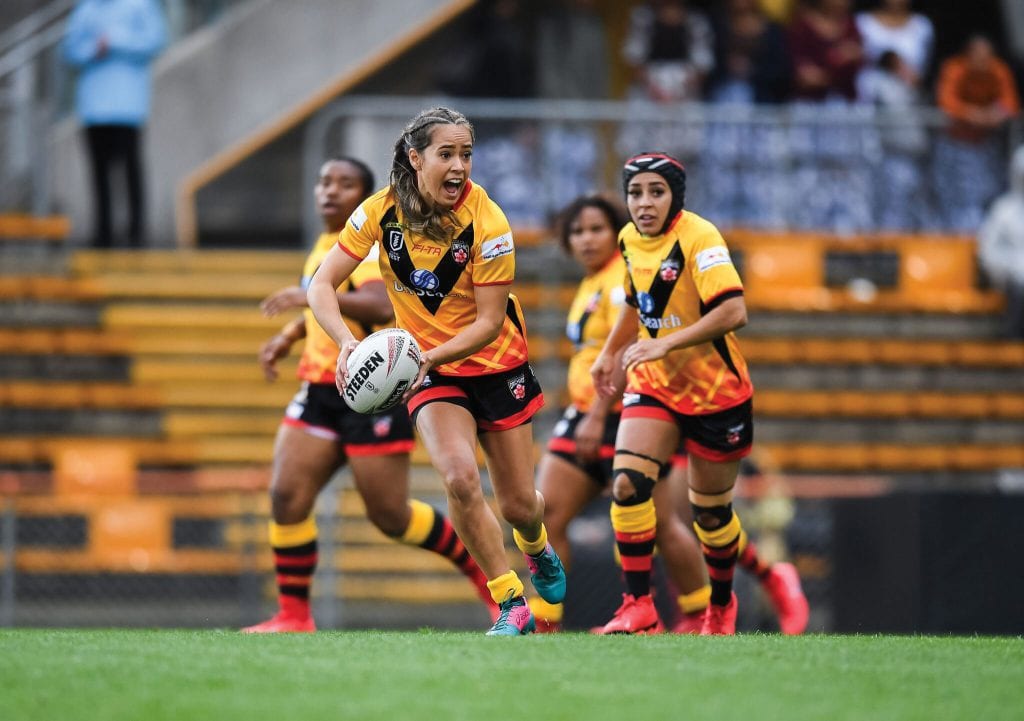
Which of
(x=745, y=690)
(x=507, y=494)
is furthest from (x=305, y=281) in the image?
(x=745, y=690)

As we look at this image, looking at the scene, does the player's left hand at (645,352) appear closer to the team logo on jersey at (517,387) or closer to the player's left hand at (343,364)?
the team logo on jersey at (517,387)

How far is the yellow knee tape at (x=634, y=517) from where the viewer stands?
28.3ft

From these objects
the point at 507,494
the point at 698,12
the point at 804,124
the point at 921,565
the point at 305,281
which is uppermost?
the point at 698,12

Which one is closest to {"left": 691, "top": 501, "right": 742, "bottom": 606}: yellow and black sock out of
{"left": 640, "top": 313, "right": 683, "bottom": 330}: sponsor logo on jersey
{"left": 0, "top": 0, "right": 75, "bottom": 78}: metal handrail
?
{"left": 640, "top": 313, "right": 683, "bottom": 330}: sponsor logo on jersey

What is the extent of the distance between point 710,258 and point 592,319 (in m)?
1.57

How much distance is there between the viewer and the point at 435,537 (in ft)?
32.1

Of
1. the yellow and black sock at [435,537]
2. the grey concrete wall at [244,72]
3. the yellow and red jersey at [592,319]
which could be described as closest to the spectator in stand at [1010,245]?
the grey concrete wall at [244,72]

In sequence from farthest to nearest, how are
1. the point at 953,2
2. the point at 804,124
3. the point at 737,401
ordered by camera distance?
the point at 953,2 → the point at 804,124 → the point at 737,401

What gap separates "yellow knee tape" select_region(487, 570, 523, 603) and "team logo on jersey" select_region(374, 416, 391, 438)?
1741mm

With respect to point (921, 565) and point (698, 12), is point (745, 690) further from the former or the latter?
point (698, 12)

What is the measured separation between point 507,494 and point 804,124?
841cm

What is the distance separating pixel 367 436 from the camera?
9430mm

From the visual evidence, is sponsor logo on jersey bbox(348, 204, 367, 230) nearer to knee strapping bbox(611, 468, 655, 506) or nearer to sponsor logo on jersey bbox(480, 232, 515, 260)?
sponsor logo on jersey bbox(480, 232, 515, 260)

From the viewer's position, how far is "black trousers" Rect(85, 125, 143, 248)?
→ 15664 millimetres
